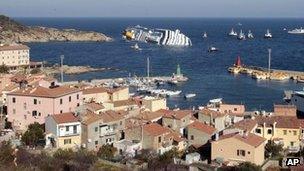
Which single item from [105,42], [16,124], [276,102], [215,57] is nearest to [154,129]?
[16,124]

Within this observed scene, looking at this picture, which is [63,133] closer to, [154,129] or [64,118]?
[64,118]

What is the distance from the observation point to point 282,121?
1931 centimetres

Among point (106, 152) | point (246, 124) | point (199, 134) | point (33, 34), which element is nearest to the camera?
point (106, 152)

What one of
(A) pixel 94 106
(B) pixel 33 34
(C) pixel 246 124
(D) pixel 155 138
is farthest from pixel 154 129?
(B) pixel 33 34

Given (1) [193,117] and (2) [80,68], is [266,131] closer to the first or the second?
(1) [193,117]

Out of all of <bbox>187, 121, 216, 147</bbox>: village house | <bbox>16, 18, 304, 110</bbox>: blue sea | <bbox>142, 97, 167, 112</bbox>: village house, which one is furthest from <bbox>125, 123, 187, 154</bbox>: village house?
<bbox>16, 18, 304, 110</bbox>: blue sea

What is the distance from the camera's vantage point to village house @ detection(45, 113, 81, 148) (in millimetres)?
17734

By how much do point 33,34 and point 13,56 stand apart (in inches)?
1757

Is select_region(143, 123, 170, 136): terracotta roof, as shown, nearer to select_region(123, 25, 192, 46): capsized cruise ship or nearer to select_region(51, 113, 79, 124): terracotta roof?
select_region(51, 113, 79, 124): terracotta roof

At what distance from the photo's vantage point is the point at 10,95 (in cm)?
2042

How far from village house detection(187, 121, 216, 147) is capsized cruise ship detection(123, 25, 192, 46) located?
214ft

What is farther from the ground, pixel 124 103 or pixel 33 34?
pixel 33 34

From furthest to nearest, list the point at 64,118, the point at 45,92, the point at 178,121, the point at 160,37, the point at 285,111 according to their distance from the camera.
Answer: the point at 160,37 < the point at 285,111 < the point at 45,92 < the point at 178,121 < the point at 64,118

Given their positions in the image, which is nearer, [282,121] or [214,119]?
[282,121]
